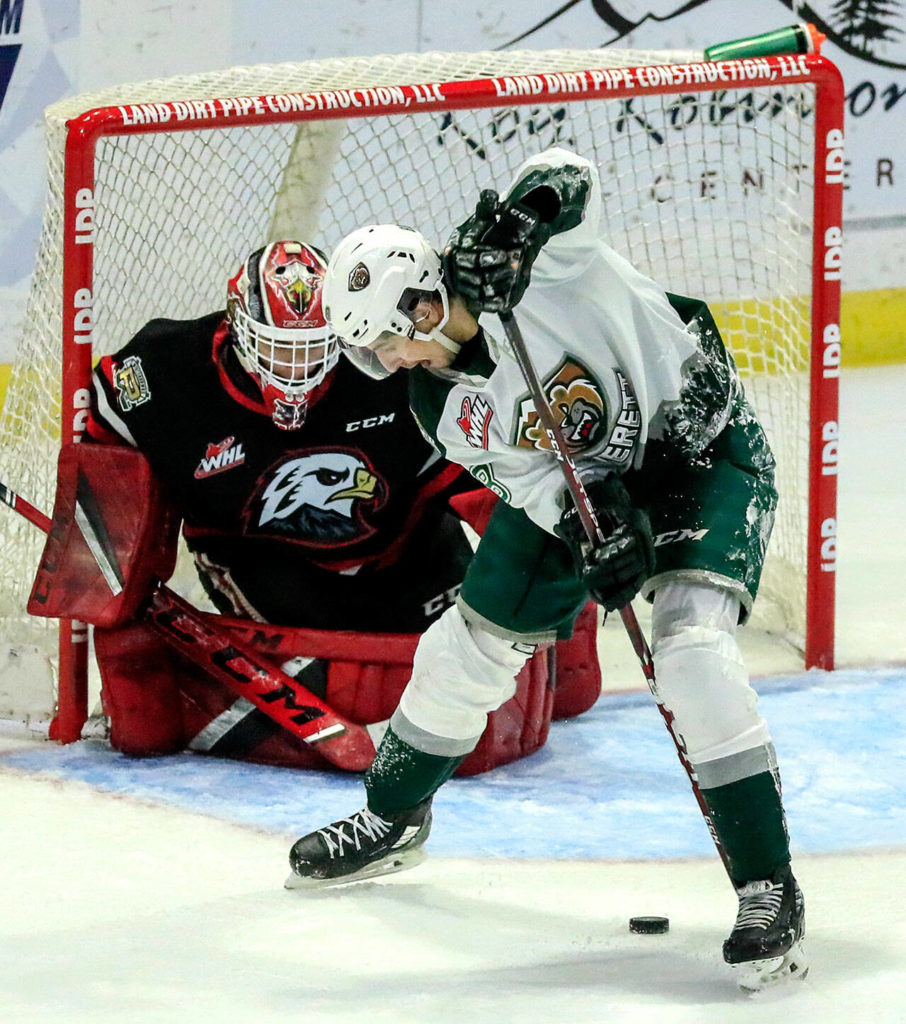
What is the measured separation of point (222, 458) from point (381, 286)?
112 centimetres

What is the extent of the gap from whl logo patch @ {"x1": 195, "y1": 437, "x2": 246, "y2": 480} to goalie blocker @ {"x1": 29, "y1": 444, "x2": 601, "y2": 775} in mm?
93

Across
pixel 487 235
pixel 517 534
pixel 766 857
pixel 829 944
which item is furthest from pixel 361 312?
pixel 829 944

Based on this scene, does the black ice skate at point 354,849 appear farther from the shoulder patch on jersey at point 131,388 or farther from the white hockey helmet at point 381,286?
the shoulder patch on jersey at point 131,388

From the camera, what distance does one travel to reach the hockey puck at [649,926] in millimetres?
2297

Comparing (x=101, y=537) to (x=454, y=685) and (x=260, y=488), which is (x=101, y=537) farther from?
(x=454, y=685)

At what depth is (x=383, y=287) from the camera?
6.74 ft

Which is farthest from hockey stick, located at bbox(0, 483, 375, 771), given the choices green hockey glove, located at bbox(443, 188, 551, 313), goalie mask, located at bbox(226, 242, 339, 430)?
green hockey glove, located at bbox(443, 188, 551, 313)

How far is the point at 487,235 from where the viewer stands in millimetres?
2012

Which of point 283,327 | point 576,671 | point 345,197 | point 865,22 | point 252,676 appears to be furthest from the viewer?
point 865,22

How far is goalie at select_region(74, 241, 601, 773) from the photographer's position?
10.0 feet

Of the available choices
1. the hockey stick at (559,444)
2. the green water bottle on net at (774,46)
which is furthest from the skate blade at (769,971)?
the green water bottle on net at (774,46)

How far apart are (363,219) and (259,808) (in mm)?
1987

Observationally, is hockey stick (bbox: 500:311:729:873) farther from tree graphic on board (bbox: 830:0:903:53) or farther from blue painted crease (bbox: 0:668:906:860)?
tree graphic on board (bbox: 830:0:903:53)

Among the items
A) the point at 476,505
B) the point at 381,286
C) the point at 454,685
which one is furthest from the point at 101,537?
the point at 381,286
